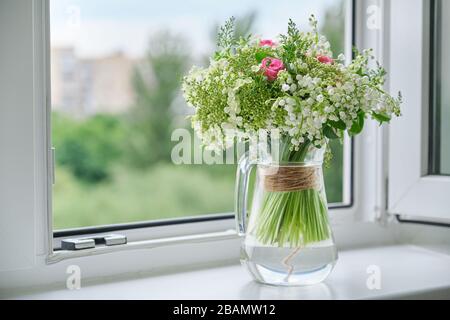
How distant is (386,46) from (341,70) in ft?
1.48

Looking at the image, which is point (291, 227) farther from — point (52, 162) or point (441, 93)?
point (441, 93)

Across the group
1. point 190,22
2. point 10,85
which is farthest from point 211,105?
point 190,22

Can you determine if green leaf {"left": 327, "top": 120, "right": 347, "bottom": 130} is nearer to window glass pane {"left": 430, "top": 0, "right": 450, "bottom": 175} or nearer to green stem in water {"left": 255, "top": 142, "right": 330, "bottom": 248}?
green stem in water {"left": 255, "top": 142, "right": 330, "bottom": 248}

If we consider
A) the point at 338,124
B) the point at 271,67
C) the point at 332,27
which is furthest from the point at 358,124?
the point at 332,27

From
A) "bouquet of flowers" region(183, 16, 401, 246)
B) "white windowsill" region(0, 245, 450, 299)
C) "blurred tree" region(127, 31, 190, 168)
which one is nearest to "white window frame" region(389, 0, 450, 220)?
"white windowsill" region(0, 245, 450, 299)

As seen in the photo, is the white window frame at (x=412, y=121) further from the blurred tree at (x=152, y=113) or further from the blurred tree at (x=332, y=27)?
the blurred tree at (x=152, y=113)

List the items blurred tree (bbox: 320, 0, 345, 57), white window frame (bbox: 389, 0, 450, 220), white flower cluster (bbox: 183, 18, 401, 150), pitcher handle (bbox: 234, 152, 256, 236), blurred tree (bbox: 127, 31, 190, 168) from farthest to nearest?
blurred tree (bbox: 127, 31, 190, 168)
blurred tree (bbox: 320, 0, 345, 57)
white window frame (bbox: 389, 0, 450, 220)
pitcher handle (bbox: 234, 152, 256, 236)
white flower cluster (bbox: 183, 18, 401, 150)

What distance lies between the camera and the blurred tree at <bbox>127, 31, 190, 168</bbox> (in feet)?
14.5

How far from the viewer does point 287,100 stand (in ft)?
3.09

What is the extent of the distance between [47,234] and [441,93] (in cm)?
85

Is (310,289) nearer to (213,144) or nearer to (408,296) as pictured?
(408,296)

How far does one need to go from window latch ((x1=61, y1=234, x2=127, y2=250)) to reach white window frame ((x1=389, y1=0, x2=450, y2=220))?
24.4 inches

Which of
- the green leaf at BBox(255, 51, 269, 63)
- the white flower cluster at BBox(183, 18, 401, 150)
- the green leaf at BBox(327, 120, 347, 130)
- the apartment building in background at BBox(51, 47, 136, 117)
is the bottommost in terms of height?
the green leaf at BBox(327, 120, 347, 130)

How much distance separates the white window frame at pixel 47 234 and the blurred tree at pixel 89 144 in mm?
3390
